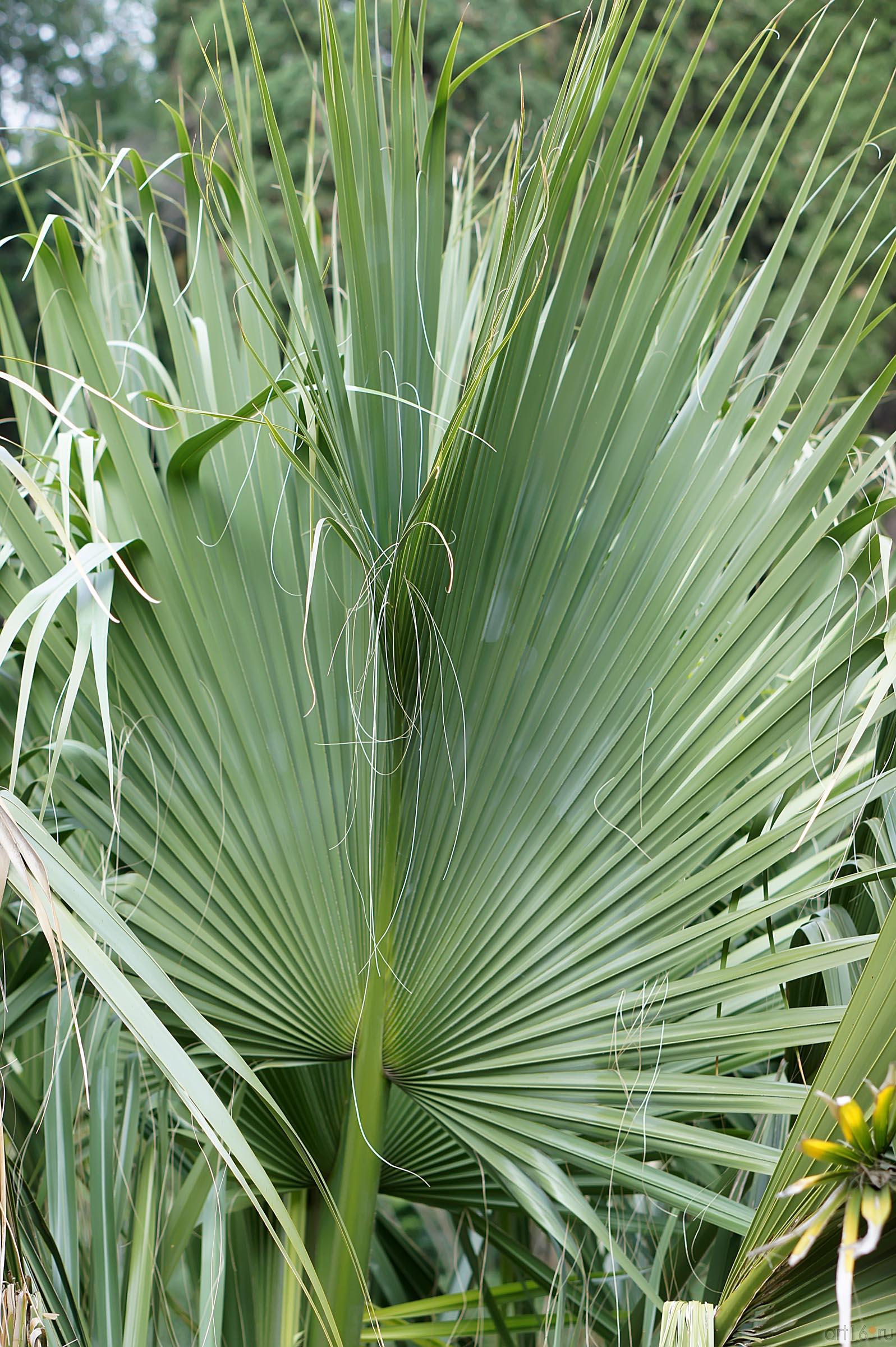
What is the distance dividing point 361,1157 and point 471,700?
0.41 m

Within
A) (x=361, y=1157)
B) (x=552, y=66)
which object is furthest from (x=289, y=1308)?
(x=552, y=66)

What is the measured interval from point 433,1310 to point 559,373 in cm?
93

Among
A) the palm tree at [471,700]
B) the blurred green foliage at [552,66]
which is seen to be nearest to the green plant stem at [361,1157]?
the palm tree at [471,700]

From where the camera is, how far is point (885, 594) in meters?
0.74

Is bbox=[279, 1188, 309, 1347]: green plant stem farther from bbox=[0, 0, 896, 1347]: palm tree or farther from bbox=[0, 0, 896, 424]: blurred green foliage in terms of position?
bbox=[0, 0, 896, 424]: blurred green foliage

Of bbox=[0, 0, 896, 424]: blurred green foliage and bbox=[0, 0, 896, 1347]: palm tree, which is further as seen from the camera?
bbox=[0, 0, 896, 424]: blurred green foliage

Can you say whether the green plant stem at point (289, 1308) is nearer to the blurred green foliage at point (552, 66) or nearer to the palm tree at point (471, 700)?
the palm tree at point (471, 700)

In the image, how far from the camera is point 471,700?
31.9 inches

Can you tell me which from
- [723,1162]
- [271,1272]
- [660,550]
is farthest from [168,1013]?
[660,550]

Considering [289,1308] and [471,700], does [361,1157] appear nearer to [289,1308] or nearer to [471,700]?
[289,1308]

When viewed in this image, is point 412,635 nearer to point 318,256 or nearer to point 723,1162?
point 318,256

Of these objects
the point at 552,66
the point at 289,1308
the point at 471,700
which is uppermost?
the point at 552,66

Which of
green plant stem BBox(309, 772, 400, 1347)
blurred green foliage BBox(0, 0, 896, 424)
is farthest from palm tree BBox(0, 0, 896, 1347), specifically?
blurred green foliage BBox(0, 0, 896, 424)

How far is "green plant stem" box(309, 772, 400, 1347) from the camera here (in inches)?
32.2
